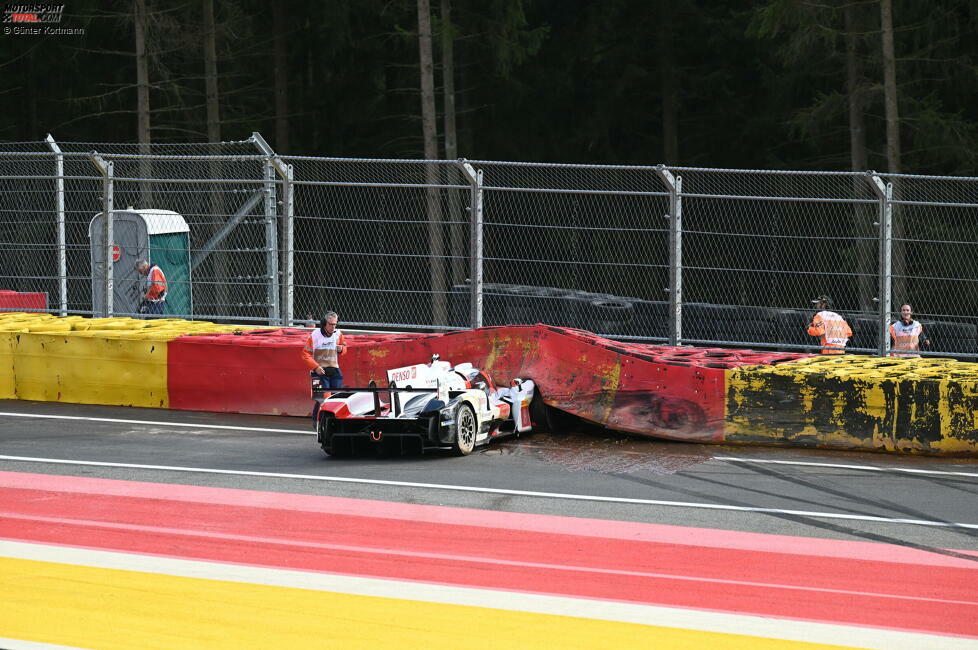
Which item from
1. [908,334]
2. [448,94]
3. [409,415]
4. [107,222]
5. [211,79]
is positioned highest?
[211,79]

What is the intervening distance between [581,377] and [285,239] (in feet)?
15.8

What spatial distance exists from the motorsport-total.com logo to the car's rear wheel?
3308 centimetres

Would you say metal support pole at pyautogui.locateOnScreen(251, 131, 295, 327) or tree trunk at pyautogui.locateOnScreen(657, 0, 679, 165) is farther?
tree trunk at pyautogui.locateOnScreen(657, 0, 679, 165)

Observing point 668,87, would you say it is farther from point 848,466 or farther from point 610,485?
point 610,485

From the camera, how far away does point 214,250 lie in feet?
59.4

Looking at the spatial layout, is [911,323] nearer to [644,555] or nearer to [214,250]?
[644,555]

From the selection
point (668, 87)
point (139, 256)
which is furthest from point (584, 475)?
point (668, 87)

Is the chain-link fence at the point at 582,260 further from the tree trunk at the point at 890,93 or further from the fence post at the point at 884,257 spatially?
the tree trunk at the point at 890,93

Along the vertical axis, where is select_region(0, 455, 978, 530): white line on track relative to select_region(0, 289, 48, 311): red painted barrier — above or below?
below

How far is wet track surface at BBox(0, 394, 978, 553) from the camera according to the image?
33.4 feet

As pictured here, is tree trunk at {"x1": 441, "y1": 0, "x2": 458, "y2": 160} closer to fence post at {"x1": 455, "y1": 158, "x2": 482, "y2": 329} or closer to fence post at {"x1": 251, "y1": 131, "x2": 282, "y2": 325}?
fence post at {"x1": 251, "y1": 131, "x2": 282, "y2": 325}

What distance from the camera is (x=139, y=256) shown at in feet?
64.4

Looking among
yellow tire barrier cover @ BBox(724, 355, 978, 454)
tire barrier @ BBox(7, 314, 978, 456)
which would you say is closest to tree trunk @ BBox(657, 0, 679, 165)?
tire barrier @ BBox(7, 314, 978, 456)

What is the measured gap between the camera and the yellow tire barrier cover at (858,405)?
491 inches
